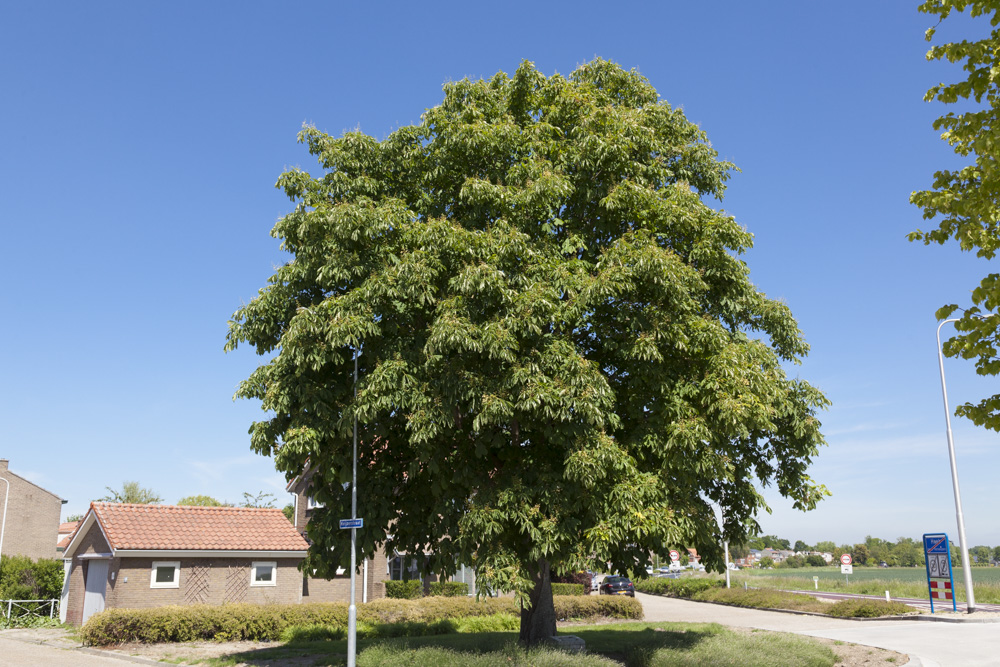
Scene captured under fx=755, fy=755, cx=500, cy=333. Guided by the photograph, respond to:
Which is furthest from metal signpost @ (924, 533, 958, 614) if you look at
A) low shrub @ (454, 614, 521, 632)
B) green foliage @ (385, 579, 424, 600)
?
green foliage @ (385, 579, 424, 600)

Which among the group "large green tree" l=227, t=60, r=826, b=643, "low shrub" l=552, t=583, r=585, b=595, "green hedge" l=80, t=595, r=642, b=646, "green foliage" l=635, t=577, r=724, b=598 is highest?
"large green tree" l=227, t=60, r=826, b=643

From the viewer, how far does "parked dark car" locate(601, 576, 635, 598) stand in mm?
46250

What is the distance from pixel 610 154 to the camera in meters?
16.7

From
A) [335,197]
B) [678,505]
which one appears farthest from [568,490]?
[335,197]

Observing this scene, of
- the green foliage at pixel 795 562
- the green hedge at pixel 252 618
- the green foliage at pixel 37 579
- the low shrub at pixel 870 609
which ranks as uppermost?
the green foliage at pixel 37 579

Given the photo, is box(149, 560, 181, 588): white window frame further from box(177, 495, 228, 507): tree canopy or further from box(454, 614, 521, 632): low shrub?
box(177, 495, 228, 507): tree canopy

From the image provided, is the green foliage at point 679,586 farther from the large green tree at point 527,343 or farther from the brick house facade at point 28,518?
the brick house facade at point 28,518

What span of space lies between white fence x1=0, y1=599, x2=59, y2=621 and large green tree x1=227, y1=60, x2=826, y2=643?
23.3 meters

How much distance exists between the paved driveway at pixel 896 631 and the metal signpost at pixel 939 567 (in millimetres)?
3196

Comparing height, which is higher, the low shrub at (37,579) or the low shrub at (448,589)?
the low shrub at (37,579)

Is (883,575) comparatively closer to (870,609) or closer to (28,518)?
(870,609)

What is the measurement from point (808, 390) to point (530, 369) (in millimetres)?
7752

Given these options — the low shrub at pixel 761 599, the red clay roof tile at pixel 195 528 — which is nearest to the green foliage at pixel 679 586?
the low shrub at pixel 761 599

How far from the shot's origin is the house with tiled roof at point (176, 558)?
29156 mm
